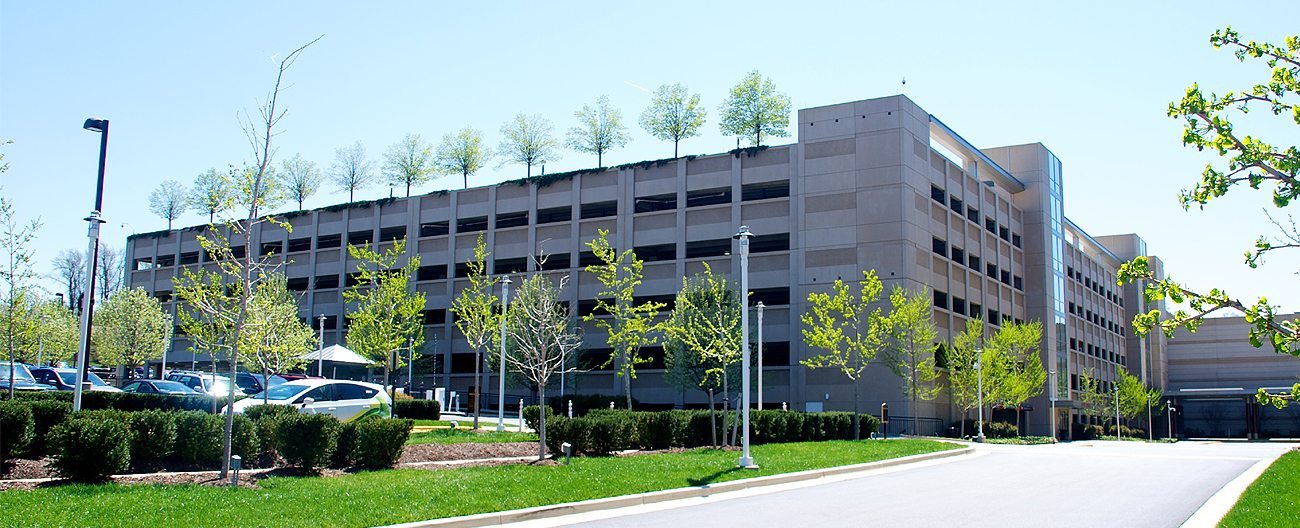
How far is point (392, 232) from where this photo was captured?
70.6m

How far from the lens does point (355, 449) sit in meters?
17.9

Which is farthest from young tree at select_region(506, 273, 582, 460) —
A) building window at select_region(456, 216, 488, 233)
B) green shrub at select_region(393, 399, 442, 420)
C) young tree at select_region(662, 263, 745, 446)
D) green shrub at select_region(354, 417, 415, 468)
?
building window at select_region(456, 216, 488, 233)

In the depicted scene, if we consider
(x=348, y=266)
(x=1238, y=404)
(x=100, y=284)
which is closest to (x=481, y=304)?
(x=348, y=266)

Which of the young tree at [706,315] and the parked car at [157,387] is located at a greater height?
the young tree at [706,315]

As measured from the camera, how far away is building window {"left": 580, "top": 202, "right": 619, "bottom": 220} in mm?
62469

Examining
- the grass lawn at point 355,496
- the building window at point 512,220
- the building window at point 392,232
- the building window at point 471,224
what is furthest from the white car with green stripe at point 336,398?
the building window at point 392,232

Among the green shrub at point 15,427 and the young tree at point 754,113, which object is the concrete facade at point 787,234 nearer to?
the young tree at point 754,113

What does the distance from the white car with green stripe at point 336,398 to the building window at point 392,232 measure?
44108 mm

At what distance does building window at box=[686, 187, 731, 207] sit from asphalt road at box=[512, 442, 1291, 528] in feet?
113

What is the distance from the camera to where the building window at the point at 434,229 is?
68.8 metres

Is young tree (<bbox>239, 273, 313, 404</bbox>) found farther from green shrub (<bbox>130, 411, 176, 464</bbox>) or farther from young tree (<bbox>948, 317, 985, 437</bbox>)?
young tree (<bbox>948, 317, 985, 437</bbox>)

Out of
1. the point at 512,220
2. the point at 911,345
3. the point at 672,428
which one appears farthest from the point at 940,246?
the point at 672,428

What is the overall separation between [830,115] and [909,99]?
4.41 m

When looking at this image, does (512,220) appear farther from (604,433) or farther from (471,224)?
(604,433)
